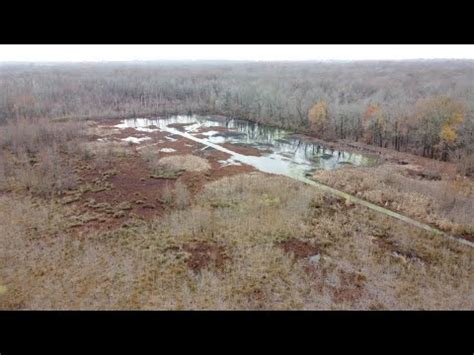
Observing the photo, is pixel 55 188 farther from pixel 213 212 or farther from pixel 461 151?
pixel 461 151

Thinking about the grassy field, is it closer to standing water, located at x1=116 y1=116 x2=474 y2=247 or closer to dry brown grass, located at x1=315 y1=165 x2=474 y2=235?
dry brown grass, located at x1=315 y1=165 x2=474 y2=235

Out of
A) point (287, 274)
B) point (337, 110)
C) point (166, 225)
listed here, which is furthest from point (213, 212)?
point (337, 110)

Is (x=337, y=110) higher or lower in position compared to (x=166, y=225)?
higher

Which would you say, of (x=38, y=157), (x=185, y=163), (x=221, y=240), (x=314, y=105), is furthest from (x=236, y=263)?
(x=314, y=105)

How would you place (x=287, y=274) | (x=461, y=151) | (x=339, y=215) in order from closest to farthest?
(x=287, y=274)
(x=339, y=215)
(x=461, y=151)

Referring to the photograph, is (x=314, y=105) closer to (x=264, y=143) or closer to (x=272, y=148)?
(x=264, y=143)

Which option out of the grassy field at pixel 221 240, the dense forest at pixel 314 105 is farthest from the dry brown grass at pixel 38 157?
the dense forest at pixel 314 105

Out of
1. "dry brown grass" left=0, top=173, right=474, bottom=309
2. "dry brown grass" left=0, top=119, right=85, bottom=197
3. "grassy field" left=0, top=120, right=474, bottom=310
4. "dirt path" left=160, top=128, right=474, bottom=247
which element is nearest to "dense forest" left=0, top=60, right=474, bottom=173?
"grassy field" left=0, top=120, right=474, bottom=310
